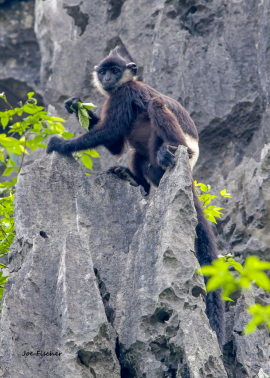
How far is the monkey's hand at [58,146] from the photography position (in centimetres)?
500

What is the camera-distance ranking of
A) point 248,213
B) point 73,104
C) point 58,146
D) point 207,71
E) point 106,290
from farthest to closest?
1. point 207,71
2. point 248,213
3. point 73,104
4. point 58,146
5. point 106,290

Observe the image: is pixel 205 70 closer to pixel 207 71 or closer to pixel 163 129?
pixel 207 71

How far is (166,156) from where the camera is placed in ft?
14.6

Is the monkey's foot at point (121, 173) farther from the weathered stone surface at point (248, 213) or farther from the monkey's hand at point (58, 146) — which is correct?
the weathered stone surface at point (248, 213)

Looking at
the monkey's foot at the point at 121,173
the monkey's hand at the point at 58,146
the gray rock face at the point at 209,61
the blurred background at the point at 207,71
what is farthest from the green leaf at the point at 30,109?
the gray rock face at the point at 209,61

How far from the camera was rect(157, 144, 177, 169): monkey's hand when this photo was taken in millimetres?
4416

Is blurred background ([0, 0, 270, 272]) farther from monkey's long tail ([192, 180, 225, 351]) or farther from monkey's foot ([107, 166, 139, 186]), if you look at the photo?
monkey's foot ([107, 166, 139, 186])

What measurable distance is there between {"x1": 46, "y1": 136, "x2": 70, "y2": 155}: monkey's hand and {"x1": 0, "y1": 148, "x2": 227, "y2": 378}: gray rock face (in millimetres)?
506

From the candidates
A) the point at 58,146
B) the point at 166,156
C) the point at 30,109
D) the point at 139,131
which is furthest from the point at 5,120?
the point at 166,156

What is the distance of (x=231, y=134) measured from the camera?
Result: 7121 mm

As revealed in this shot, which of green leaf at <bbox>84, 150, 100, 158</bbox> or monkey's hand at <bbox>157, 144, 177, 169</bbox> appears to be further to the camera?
green leaf at <bbox>84, 150, 100, 158</bbox>

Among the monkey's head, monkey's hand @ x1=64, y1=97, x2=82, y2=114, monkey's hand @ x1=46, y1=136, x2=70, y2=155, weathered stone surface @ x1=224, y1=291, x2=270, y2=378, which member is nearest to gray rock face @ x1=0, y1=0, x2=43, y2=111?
the monkey's head

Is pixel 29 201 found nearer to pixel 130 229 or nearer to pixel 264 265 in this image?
pixel 130 229

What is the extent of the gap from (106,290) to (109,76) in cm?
286
